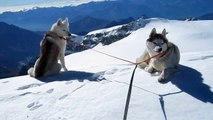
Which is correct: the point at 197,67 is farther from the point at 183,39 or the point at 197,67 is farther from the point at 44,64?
the point at 183,39

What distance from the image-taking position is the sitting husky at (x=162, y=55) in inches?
391

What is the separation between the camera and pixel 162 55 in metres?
10.2

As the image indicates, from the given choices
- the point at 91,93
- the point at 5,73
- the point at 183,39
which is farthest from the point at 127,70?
the point at 5,73

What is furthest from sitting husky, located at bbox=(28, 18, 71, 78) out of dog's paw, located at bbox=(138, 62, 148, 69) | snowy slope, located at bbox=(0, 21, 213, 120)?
Result: dog's paw, located at bbox=(138, 62, 148, 69)

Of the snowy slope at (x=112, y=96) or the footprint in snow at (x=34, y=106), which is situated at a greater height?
the snowy slope at (x=112, y=96)

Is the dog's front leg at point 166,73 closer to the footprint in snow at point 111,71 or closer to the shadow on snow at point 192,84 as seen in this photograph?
the shadow on snow at point 192,84

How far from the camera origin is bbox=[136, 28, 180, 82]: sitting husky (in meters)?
9.93

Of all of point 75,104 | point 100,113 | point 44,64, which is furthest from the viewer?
point 44,64

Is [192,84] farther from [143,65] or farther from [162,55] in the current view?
[143,65]

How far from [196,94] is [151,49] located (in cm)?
204

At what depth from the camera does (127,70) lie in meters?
11.6

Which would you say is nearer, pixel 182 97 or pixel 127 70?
pixel 182 97

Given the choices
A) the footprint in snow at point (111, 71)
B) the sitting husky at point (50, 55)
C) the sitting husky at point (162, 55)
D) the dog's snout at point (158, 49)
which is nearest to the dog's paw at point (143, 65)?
the sitting husky at point (162, 55)

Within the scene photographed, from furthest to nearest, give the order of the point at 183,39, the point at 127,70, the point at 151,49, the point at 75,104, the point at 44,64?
the point at 183,39, the point at 44,64, the point at 127,70, the point at 151,49, the point at 75,104
